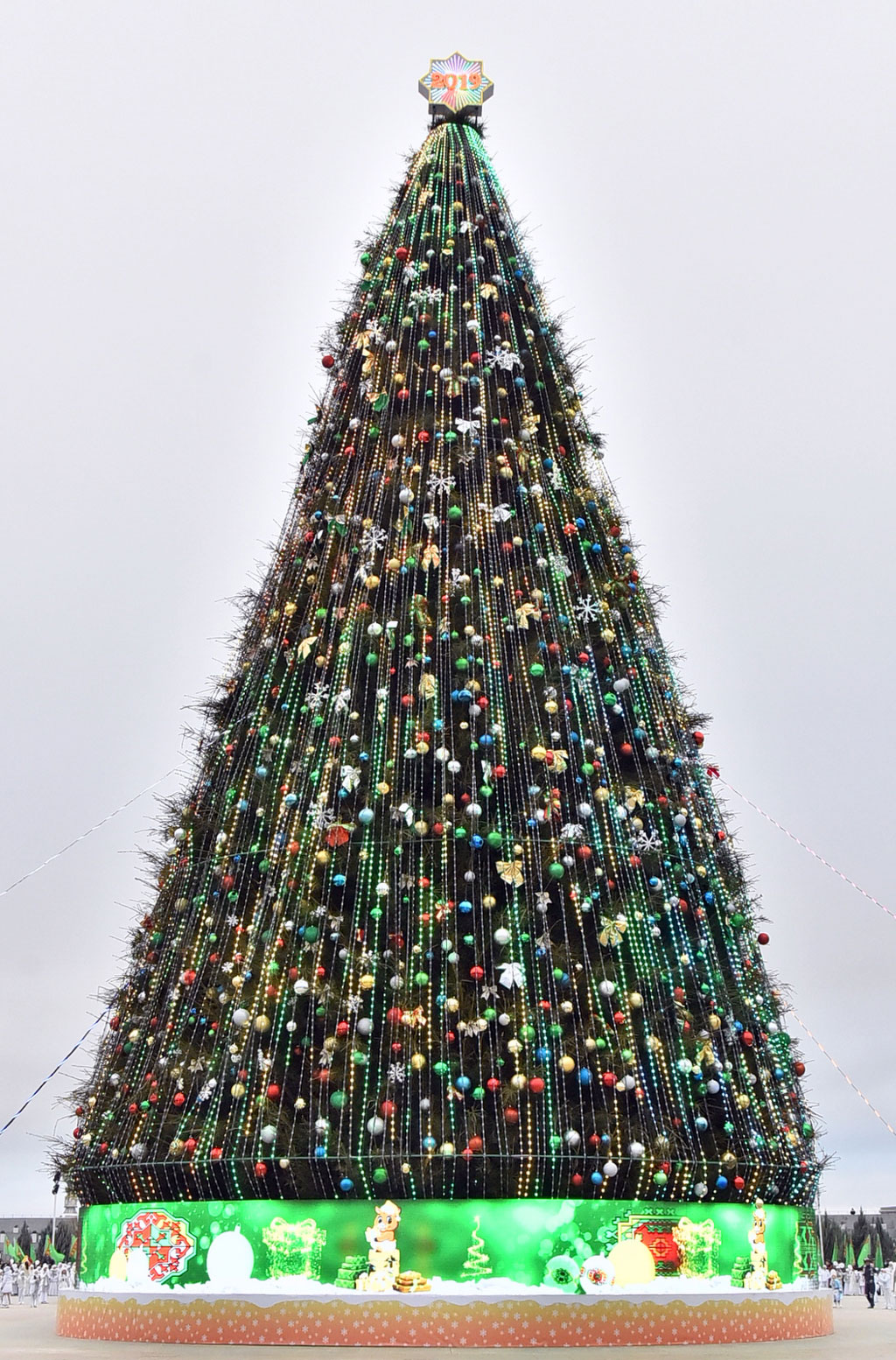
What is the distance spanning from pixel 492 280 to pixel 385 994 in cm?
685

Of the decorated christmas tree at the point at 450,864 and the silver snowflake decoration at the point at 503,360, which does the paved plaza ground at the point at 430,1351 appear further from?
the silver snowflake decoration at the point at 503,360

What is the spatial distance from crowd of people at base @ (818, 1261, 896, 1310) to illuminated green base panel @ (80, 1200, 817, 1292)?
7.89 m

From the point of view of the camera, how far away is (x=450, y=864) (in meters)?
9.67

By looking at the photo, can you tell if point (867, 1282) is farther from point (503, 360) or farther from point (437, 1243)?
point (503, 360)

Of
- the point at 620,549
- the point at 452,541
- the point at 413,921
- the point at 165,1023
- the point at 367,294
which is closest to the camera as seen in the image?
the point at 413,921

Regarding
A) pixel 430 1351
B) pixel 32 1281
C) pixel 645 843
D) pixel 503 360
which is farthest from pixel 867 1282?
pixel 503 360

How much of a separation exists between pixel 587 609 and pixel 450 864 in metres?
2.66

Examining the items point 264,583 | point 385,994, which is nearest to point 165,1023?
point 385,994

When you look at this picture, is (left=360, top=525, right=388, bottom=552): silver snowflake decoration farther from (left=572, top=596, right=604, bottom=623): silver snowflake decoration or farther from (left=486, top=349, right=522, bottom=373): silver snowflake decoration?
(left=486, top=349, right=522, bottom=373): silver snowflake decoration

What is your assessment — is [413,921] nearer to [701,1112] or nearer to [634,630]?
[701,1112]

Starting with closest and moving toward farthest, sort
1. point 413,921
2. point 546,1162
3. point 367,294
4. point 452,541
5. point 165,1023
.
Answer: point 546,1162, point 413,921, point 165,1023, point 452,541, point 367,294

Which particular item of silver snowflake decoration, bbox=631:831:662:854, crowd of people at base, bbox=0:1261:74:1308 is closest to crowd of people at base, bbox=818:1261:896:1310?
silver snowflake decoration, bbox=631:831:662:854

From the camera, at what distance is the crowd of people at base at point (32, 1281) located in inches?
803

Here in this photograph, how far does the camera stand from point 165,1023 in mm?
10078
